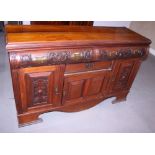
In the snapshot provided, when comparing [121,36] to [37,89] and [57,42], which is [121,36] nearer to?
[57,42]

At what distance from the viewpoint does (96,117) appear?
72.6 inches

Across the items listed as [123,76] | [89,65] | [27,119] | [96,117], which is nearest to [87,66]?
[89,65]

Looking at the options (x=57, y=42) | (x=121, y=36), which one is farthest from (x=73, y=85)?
(x=121, y=36)

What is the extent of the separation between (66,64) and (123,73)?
2.54 ft

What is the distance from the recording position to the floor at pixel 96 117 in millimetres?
1642

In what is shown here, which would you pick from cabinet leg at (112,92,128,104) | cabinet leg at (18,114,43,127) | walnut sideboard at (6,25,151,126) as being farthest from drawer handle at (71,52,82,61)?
cabinet leg at (112,92,128,104)

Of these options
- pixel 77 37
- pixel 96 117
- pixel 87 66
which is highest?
pixel 77 37

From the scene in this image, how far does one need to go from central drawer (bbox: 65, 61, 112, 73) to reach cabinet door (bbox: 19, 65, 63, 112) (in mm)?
99

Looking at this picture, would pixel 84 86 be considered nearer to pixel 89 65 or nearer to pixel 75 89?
pixel 75 89

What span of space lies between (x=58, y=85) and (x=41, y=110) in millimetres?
344

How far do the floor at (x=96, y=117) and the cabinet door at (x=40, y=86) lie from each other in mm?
249

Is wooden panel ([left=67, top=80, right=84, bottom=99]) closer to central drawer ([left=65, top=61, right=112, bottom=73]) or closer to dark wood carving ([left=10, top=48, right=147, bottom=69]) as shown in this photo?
central drawer ([left=65, top=61, right=112, bottom=73])

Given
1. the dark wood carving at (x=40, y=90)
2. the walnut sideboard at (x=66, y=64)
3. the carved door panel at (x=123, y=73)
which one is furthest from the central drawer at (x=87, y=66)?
the dark wood carving at (x=40, y=90)

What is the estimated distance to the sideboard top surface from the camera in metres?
1.18
